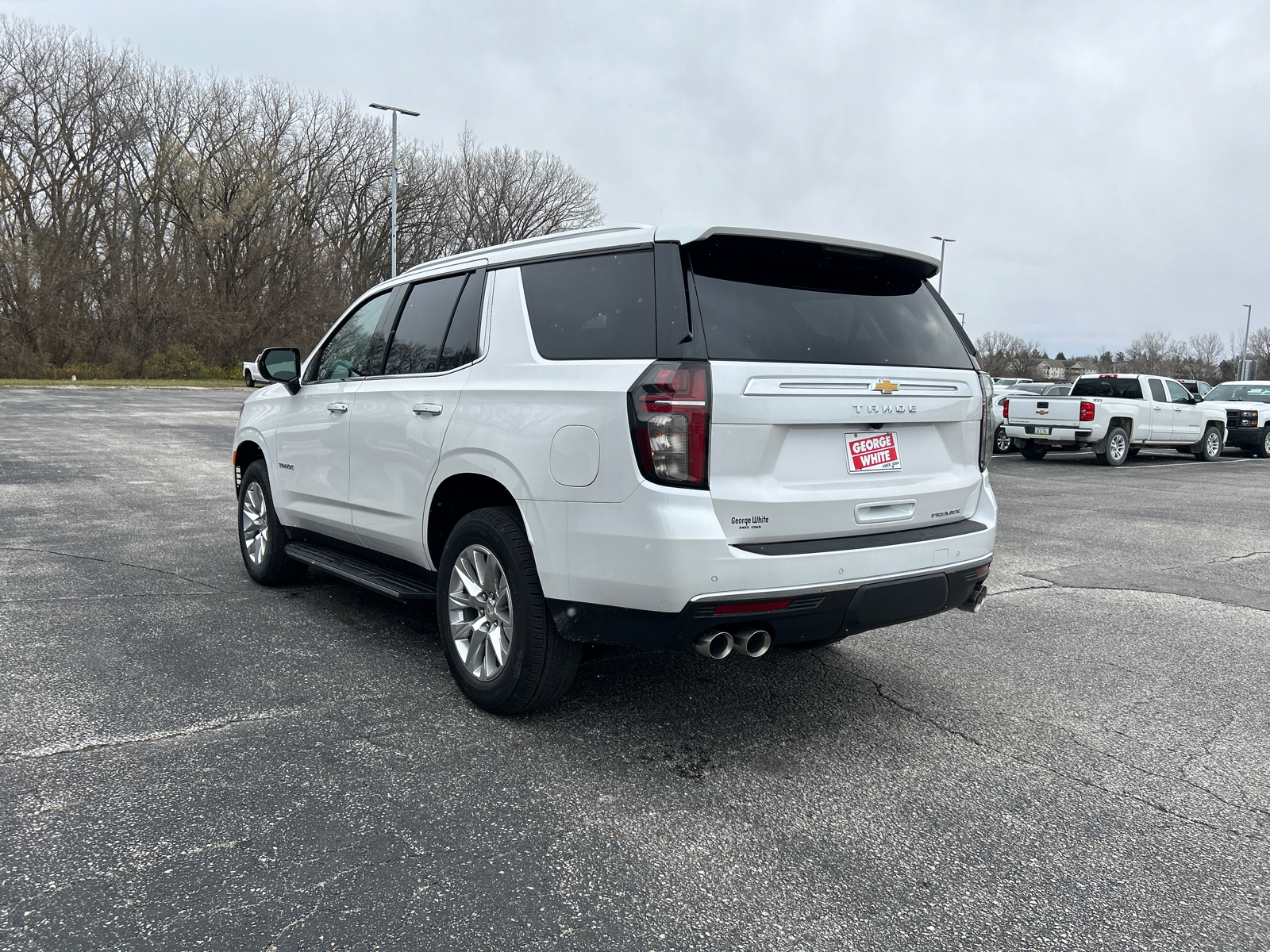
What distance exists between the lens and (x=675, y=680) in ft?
14.7

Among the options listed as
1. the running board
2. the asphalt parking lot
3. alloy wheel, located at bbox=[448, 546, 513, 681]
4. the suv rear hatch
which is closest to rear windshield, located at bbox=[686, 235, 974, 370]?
the suv rear hatch

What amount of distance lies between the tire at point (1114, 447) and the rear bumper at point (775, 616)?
1617 cm

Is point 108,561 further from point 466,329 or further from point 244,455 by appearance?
point 466,329

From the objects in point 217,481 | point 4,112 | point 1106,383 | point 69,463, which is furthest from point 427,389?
point 4,112

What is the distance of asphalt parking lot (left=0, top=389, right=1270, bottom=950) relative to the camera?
8.46ft

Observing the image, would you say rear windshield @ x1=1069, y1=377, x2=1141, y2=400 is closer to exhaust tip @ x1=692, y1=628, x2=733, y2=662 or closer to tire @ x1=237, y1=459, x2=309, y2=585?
tire @ x1=237, y1=459, x2=309, y2=585

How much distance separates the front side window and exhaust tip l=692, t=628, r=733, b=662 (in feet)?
8.88

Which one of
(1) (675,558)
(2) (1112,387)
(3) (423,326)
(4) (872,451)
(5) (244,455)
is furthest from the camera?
(2) (1112,387)

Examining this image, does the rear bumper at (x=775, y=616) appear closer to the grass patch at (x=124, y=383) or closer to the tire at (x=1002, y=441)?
the tire at (x=1002, y=441)

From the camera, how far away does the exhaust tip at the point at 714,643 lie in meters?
3.34

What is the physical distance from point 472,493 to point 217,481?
27.6ft

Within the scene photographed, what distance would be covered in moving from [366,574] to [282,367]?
1699mm

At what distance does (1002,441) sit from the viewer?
1898 cm

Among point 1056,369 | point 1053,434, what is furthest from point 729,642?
point 1056,369
